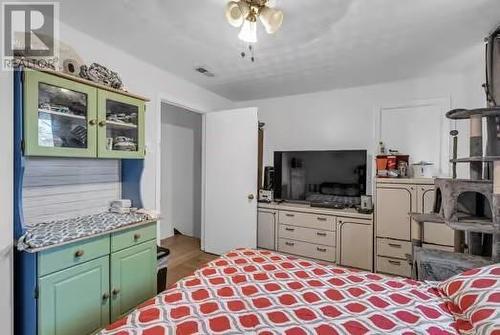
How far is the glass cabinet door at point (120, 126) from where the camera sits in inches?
73.7

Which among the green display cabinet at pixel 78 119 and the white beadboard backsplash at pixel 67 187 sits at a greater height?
the green display cabinet at pixel 78 119

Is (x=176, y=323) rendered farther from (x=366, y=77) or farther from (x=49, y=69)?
(x=366, y=77)

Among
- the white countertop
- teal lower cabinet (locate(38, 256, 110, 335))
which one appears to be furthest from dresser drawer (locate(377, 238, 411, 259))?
teal lower cabinet (locate(38, 256, 110, 335))

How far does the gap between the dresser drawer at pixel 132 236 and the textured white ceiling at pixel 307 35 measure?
158 cm

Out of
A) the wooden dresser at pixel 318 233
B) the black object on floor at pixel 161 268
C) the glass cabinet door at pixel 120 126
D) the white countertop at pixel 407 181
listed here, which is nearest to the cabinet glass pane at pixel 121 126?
the glass cabinet door at pixel 120 126

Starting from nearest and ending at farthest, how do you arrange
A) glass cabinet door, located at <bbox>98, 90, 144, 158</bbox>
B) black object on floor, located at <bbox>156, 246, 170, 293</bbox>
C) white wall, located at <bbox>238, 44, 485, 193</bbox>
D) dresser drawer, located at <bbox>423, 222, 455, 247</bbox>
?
glass cabinet door, located at <bbox>98, 90, 144, 158</bbox> → black object on floor, located at <bbox>156, 246, 170, 293</bbox> → dresser drawer, located at <bbox>423, 222, 455, 247</bbox> → white wall, located at <bbox>238, 44, 485, 193</bbox>

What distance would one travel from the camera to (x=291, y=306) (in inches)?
44.3

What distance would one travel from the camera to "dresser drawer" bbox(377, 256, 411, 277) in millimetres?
2628

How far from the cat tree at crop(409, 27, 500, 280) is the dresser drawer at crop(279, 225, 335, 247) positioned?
114cm

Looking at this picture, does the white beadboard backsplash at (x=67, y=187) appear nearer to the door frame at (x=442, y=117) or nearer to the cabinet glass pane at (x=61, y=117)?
the cabinet glass pane at (x=61, y=117)

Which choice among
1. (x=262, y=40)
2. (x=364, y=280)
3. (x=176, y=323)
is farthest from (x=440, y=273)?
(x=262, y=40)

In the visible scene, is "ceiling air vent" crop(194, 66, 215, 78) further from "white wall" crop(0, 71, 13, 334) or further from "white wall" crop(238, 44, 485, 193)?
"white wall" crop(0, 71, 13, 334)

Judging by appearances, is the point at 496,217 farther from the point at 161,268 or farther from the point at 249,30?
the point at 161,268

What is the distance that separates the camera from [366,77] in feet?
9.71
